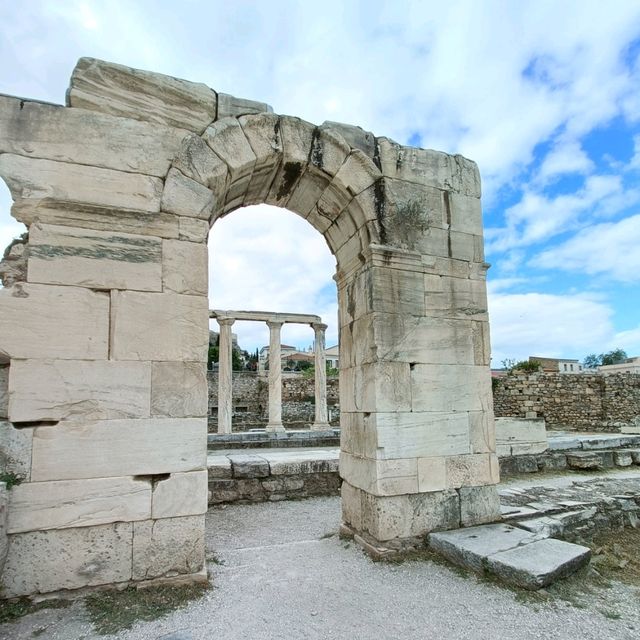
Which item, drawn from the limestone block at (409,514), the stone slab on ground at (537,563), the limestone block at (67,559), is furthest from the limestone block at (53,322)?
the stone slab on ground at (537,563)

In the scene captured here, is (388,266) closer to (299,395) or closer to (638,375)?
(638,375)

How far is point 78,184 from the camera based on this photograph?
362 cm

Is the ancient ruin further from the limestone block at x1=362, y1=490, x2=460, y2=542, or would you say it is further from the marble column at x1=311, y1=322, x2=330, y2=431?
the marble column at x1=311, y1=322, x2=330, y2=431

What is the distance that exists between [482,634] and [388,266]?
300 centimetres

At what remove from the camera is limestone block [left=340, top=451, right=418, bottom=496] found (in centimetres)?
410

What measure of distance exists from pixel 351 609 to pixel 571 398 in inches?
669

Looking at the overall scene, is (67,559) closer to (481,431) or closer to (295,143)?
(481,431)

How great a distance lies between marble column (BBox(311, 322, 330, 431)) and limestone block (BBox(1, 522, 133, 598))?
13.6 metres

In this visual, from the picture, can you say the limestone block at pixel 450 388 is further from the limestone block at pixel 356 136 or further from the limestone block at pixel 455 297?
the limestone block at pixel 356 136

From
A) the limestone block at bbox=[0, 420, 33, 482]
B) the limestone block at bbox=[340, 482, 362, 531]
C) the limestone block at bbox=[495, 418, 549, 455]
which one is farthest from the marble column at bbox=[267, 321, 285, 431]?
the limestone block at bbox=[0, 420, 33, 482]

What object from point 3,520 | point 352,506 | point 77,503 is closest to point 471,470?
point 352,506

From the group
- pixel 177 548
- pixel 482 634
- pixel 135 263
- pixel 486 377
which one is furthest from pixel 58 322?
pixel 486 377

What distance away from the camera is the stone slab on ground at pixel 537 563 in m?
3.27

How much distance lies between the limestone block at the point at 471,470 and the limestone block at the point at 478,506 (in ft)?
0.21
